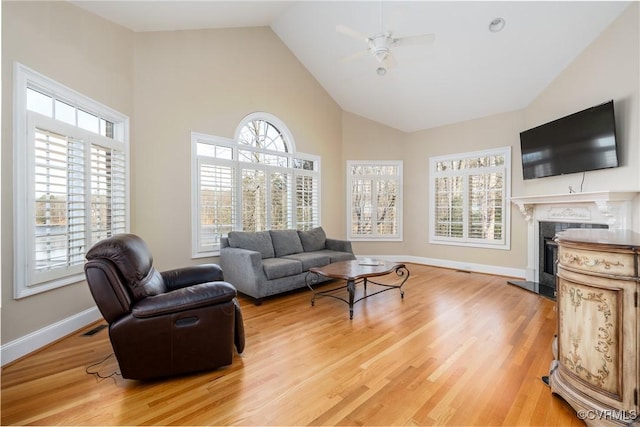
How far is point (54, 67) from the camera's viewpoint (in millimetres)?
2570

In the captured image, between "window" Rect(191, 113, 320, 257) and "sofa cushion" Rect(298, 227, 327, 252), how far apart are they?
0.48 meters

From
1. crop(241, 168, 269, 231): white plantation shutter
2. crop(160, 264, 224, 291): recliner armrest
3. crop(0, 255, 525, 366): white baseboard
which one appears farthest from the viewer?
crop(241, 168, 269, 231): white plantation shutter

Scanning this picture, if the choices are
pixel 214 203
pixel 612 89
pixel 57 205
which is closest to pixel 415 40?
pixel 612 89

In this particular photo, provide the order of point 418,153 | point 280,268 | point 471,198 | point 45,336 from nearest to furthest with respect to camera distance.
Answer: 1. point 45,336
2. point 280,268
3. point 471,198
4. point 418,153

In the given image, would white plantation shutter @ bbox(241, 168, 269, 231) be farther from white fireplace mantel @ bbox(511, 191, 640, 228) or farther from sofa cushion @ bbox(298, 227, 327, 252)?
white fireplace mantel @ bbox(511, 191, 640, 228)

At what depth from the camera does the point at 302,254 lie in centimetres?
462

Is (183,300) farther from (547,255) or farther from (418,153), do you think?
(418,153)

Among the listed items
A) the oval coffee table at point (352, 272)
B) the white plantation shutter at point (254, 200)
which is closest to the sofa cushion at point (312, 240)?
the white plantation shutter at point (254, 200)

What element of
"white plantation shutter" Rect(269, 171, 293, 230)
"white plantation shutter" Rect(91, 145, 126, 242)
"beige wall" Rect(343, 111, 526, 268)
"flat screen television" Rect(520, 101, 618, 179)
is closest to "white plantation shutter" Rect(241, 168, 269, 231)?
"white plantation shutter" Rect(269, 171, 293, 230)

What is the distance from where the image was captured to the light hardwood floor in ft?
5.41

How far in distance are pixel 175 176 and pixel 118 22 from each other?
184 cm

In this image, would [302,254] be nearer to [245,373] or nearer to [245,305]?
[245,305]

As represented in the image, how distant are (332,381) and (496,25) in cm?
454

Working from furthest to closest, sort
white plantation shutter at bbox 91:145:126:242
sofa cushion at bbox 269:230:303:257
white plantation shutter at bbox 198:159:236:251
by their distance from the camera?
sofa cushion at bbox 269:230:303:257 → white plantation shutter at bbox 198:159:236:251 → white plantation shutter at bbox 91:145:126:242
